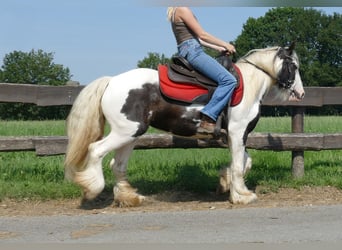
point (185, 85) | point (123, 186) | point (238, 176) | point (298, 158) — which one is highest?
point (185, 85)

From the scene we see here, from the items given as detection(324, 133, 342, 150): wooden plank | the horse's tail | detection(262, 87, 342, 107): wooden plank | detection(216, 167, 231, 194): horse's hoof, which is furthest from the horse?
detection(324, 133, 342, 150): wooden plank

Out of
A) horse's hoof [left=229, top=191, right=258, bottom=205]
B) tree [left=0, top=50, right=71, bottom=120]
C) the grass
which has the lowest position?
horse's hoof [left=229, top=191, right=258, bottom=205]

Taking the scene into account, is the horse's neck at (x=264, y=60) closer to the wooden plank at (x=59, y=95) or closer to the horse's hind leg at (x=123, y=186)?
the wooden plank at (x=59, y=95)

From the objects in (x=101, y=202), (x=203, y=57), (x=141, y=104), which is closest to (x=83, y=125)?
(x=141, y=104)

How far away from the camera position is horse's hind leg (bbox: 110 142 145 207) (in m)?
6.76

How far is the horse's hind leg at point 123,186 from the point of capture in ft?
22.2

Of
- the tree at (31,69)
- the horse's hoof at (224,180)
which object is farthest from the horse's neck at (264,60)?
the tree at (31,69)

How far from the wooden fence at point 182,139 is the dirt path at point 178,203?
703mm

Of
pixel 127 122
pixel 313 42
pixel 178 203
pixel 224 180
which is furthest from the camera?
pixel 313 42

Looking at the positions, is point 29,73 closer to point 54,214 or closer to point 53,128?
point 53,128

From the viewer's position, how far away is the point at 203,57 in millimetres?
6695

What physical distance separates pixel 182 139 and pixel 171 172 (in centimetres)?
75

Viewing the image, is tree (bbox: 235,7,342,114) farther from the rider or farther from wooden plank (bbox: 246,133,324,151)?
the rider

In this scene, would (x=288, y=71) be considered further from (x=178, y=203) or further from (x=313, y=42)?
(x=313, y=42)
